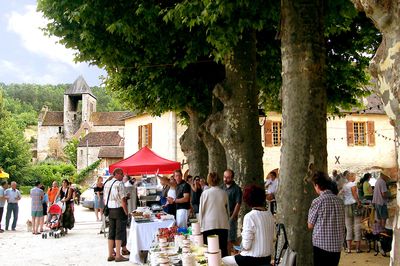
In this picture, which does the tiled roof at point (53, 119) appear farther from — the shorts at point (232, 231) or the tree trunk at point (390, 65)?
the tree trunk at point (390, 65)

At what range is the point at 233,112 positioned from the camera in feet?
32.1

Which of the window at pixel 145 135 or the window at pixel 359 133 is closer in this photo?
the window at pixel 359 133

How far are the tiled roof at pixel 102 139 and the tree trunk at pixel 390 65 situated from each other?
5934 centimetres

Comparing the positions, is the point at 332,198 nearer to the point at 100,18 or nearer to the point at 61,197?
the point at 100,18

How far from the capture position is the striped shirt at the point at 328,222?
5230mm

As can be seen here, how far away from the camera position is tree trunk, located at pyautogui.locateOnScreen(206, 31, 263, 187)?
374 inches

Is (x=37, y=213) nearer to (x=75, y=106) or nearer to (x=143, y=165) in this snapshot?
(x=143, y=165)

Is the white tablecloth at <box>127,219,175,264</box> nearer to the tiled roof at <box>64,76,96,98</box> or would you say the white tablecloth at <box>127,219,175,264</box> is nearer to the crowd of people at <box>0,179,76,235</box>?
the crowd of people at <box>0,179,76,235</box>

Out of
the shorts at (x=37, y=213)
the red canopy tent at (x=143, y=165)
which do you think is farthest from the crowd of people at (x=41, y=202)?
the red canopy tent at (x=143, y=165)

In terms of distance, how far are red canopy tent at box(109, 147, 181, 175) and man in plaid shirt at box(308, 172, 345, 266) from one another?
11.9 meters

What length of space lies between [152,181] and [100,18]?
1500 centimetres

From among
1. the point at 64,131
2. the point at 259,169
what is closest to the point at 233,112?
the point at 259,169

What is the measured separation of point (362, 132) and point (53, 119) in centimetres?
6706

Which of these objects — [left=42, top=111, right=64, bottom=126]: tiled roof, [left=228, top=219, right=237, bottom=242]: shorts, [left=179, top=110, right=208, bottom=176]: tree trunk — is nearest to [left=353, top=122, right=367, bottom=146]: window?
[left=179, top=110, right=208, bottom=176]: tree trunk
